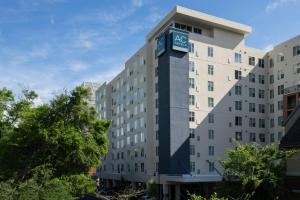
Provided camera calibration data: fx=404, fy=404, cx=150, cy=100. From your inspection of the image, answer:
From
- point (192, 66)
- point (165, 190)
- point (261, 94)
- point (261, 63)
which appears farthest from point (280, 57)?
point (165, 190)

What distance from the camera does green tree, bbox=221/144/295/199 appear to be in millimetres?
25516

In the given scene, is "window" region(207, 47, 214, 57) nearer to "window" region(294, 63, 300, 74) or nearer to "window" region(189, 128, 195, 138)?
"window" region(189, 128, 195, 138)

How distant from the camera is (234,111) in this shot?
2474 inches

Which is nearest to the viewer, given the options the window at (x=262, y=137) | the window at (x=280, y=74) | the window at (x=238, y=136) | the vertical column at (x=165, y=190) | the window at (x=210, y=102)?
the vertical column at (x=165, y=190)

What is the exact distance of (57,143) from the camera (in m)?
27.2

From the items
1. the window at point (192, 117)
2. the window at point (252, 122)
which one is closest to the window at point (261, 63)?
the window at point (252, 122)

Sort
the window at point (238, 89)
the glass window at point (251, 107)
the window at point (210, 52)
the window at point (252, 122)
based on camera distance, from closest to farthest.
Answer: the window at point (210, 52), the window at point (238, 89), the window at point (252, 122), the glass window at point (251, 107)

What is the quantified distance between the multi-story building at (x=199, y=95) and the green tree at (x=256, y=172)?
85.1 feet

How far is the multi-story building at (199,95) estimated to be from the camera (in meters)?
57.5

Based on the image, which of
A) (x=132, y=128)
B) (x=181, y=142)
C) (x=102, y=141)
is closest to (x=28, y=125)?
(x=102, y=141)

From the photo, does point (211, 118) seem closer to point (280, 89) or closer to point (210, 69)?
point (210, 69)

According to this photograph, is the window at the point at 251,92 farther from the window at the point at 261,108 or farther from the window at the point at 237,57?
the window at the point at 237,57

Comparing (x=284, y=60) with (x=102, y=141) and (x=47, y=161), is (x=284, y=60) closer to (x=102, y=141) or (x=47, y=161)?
(x=102, y=141)

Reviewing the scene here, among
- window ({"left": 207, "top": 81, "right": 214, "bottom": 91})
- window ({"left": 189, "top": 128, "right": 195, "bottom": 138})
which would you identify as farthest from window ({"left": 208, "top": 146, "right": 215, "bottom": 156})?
window ({"left": 207, "top": 81, "right": 214, "bottom": 91})
